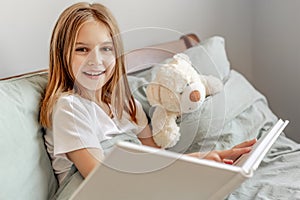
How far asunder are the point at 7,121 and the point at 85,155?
22cm

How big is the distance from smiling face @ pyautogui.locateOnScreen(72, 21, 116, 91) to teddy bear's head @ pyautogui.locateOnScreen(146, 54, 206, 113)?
0.59ft

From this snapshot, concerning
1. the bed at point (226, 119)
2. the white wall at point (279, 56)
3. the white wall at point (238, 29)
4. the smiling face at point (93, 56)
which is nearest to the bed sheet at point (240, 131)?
the bed at point (226, 119)

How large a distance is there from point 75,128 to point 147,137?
→ 0.23 meters

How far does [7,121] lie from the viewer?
46.1 inches

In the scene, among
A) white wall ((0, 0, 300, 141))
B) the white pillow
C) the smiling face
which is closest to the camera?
the smiling face

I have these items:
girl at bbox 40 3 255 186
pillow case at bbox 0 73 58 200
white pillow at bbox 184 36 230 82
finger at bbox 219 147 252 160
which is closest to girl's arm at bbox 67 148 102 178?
girl at bbox 40 3 255 186

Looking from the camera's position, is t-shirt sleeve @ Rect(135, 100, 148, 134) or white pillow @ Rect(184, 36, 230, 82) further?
white pillow @ Rect(184, 36, 230, 82)

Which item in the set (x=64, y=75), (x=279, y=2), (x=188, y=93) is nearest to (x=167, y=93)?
(x=188, y=93)

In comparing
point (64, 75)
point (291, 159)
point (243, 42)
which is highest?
point (64, 75)

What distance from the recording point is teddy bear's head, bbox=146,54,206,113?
1.33 m

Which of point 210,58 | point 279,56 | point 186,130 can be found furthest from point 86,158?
point 279,56

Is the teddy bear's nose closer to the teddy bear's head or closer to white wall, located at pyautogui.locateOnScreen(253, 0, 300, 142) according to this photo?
the teddy bear's head

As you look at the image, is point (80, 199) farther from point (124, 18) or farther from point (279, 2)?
point (279, 2)

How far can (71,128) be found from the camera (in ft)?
3.93
